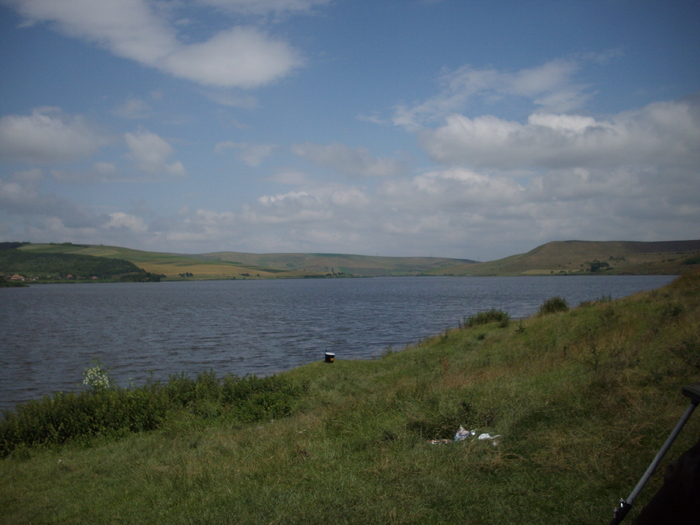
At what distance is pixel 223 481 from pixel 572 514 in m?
5.04

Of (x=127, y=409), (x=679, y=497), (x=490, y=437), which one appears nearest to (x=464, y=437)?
(x=490, y=437)

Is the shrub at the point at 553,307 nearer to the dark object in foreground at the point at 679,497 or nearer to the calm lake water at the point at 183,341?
the calm lake water at the point at 183,341

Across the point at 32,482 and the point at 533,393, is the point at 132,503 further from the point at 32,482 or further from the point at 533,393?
the point at 533,393

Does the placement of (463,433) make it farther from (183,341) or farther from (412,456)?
(183,341)

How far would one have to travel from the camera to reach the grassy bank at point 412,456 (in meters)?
5.76

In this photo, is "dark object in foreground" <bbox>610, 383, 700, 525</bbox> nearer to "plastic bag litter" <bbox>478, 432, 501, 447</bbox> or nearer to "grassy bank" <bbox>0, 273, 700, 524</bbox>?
"grassy bank" <bbox>0, 273, 700, 524</bbox>

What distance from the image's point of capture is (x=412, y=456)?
23.9 ft

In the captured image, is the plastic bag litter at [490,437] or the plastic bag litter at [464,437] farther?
the plastic bag litter at [464,437]

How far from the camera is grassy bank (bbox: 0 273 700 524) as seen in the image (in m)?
5.76

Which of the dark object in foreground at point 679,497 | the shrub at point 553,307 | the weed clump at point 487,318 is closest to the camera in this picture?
the dark object in foreground at point 679,497

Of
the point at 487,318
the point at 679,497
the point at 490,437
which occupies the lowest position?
the point at 487,318

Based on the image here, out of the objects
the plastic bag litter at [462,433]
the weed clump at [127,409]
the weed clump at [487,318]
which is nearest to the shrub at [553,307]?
the weed clump at [487,318]

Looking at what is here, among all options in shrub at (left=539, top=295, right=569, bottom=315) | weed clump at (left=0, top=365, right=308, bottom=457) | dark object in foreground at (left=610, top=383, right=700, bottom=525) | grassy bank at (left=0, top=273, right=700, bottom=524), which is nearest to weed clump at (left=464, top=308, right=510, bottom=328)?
shrub at (left=539, top=295, right=569, bottom=315)

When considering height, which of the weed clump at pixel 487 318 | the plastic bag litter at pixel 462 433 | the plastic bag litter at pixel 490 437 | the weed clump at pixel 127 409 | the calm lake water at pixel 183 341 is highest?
the plastic bag litter at pixel 490 437
